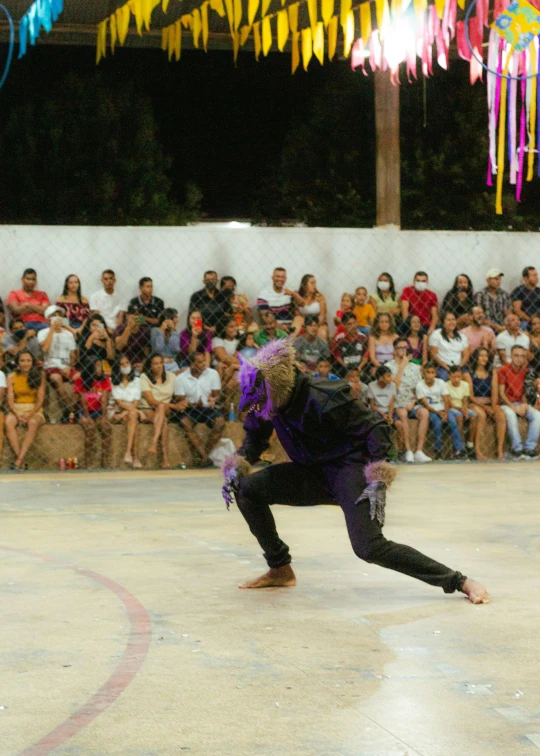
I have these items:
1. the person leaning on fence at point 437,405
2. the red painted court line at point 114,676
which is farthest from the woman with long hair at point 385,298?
the red painted court line at point 114,676

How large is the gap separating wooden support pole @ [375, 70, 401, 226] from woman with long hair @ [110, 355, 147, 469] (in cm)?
502

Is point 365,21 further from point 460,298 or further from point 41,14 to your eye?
point 460,298

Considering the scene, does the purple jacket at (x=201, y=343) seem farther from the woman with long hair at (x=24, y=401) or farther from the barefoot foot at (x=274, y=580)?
the barefoot foot at (x=274, y=580)

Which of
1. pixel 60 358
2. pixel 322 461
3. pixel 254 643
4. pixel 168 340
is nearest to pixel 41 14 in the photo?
pixel 60 358

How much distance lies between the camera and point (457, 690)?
433 cm

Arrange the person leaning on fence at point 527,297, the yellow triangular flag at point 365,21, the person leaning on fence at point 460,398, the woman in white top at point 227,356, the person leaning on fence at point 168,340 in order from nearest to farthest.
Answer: the yellow triangular flag at point 365,21
the woman in white top at point 227,356
the person leaning on fence at point 168,340
the person leaning on fence at point 460,398
the person leaning on fence at point 527,297

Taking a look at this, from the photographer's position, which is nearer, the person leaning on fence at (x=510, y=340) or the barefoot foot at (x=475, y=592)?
the barefoot foot at (x=475, y=592)

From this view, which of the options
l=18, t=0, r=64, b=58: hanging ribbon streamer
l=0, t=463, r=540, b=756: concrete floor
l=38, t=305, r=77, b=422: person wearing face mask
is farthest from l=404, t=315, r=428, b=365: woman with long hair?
l=18, t=0, r=64, b=58: hanging ribbon streamer

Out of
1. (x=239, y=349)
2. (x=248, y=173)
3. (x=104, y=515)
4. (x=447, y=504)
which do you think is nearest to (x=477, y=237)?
(x=239, y=349)

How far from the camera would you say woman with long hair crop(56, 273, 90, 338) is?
12.2 metres

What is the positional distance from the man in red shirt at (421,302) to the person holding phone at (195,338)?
2400 mm

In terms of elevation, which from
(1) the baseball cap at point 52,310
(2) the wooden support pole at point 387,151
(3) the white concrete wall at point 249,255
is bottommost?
(1) the baseball cap at point 52,310

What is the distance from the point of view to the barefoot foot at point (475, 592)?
226 inches

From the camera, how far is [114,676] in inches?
178
